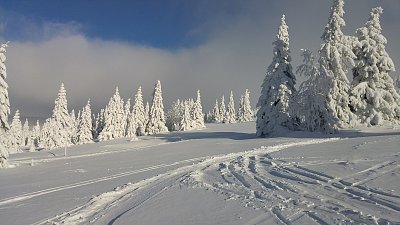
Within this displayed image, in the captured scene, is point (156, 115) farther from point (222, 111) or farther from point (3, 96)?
point (3, 96)

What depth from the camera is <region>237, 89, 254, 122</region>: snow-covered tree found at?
5138 inches

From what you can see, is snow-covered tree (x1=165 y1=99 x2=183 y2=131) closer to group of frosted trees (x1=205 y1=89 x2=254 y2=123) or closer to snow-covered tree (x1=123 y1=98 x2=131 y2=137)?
group of frosted trees (x1=205 y1=89 x2=254 y2=123)

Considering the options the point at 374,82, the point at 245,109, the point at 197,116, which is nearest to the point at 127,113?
the point at 197,116

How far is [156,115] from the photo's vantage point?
8606 cm

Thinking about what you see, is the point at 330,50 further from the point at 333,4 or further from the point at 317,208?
the point at 317,208

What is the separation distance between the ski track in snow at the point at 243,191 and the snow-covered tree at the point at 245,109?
112696mm

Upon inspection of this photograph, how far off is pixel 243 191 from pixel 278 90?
3125 centimetres

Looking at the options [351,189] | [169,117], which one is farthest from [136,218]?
[169,117]

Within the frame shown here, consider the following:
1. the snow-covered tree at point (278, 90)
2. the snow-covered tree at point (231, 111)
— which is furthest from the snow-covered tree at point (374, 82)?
the snow-covered tree at point (231, 111)

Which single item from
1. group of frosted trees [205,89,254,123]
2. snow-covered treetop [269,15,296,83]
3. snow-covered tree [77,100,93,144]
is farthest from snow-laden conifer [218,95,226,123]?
snow-covered treetop [269,15,296,83]

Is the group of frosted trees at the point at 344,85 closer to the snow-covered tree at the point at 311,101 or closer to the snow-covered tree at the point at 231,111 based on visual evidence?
the snow-covered tree at the point at 311,101

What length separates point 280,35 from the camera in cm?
4353

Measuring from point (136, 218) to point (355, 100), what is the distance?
105ft

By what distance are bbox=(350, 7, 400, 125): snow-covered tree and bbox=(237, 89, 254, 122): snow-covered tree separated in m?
92.0
